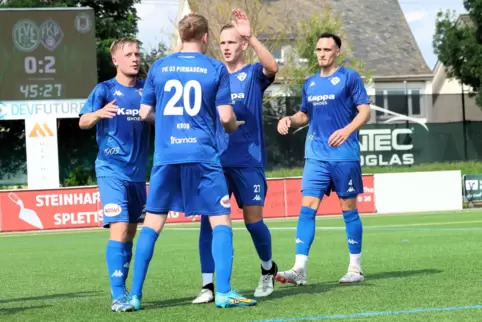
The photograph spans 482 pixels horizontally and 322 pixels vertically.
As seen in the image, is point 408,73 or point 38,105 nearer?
point 38,105

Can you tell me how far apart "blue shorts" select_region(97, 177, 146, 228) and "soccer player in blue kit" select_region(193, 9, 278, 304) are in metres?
0.58

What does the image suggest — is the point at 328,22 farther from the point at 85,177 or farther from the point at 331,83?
the point at 331,83

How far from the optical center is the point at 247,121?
838cm

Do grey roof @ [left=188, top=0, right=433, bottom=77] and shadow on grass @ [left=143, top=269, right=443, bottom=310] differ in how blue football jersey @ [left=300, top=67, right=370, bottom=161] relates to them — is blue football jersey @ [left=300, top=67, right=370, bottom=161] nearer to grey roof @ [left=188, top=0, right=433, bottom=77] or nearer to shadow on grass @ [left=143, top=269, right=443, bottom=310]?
shadow on grass @ [left=143, top=269, right=443, bottom=310]

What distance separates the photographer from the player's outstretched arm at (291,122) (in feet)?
29.9

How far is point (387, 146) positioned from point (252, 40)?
25101 millimetres

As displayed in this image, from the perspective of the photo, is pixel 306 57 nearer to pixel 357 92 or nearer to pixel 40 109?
pixel 40 109

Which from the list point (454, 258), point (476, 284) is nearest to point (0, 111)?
point (454, 258)

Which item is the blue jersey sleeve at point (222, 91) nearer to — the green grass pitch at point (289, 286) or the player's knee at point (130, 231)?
the player's knee at point (130, 231)

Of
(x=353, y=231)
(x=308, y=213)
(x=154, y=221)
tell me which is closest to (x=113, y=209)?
(x=154, y=221)

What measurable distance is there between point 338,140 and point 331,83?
24.5 inches

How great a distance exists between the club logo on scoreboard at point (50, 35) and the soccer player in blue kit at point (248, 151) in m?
19.6

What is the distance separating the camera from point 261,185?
8406 millimetres

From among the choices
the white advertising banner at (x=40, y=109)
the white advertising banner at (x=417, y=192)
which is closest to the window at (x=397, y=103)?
the white advertising banner at (x=417, y=192)
